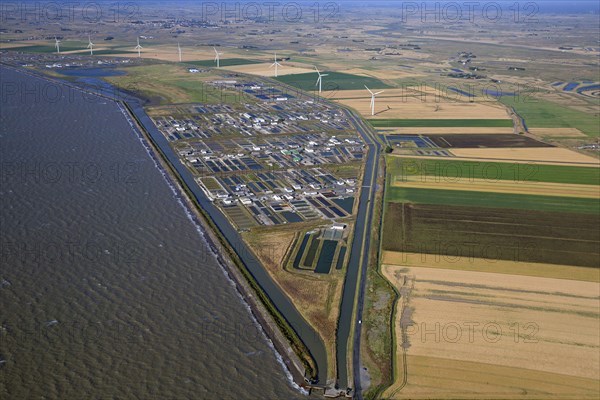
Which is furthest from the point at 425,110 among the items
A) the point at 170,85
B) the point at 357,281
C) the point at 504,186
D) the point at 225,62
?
the point at 225,62

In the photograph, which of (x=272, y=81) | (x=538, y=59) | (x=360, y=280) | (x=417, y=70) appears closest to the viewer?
(x=360, y=280)

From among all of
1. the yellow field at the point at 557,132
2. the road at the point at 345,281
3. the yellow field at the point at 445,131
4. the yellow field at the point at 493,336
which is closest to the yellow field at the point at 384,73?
the yellow field at the point at 445,131

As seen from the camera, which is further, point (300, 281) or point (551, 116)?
point (551, 116)

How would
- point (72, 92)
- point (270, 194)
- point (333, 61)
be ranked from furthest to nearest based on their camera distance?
point (333, 61)
point (72, 92)
point (270, 194)

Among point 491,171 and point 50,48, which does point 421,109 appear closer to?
point 491,171

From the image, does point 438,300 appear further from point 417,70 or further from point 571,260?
point 417,70

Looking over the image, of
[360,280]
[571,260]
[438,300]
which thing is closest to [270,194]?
[360,280]
